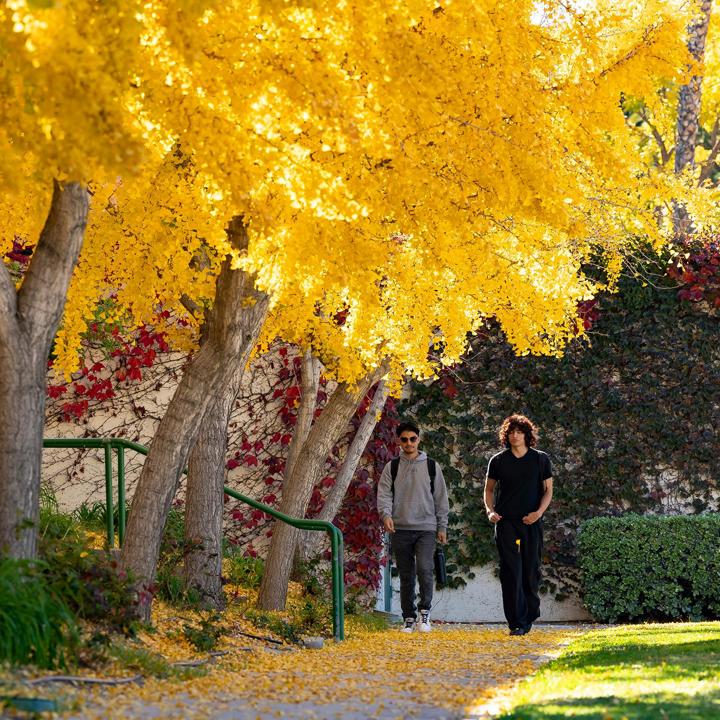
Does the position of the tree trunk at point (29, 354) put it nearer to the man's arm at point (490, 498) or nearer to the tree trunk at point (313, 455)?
the tree trunk at point (313, 455)

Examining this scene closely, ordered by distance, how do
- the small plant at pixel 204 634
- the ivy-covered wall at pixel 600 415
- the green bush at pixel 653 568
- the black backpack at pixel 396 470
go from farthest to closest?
1. the ivy-covered wall at pixel 600 415
2. the green bush at pixel 653 568
3. the black backpack at pixel 396 470
4. the small plant at pixel 204 634

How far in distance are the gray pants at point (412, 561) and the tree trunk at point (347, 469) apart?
2.77 feet

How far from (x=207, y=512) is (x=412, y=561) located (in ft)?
7.55

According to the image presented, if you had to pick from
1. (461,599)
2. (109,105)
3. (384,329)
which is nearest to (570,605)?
(461,599)

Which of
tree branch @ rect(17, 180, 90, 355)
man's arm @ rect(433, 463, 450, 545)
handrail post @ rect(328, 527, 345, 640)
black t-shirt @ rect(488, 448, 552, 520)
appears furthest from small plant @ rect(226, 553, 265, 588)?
tree branch @ rect(17, 180, 90, 355)

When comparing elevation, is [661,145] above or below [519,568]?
above

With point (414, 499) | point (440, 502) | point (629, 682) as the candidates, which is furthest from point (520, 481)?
point (629, 682)

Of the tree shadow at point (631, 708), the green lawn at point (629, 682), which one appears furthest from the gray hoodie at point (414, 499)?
the tree shadow at point (631, 708)

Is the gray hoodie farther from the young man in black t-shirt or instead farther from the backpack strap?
the young man in black t-shirt

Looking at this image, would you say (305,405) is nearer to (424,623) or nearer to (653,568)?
(424,623)

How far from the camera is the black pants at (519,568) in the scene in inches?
402

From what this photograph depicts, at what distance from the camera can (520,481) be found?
404 inches

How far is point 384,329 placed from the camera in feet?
31.1

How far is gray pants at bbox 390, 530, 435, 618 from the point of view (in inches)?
422
